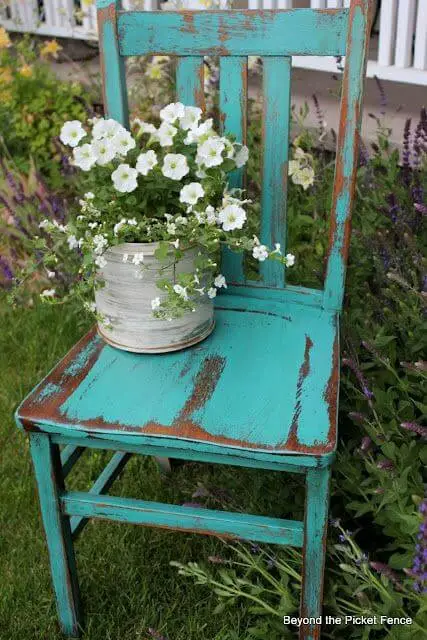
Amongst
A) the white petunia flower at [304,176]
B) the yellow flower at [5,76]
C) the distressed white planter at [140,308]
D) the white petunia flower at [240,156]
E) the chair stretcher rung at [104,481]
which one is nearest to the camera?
the distressed white planter at [140,308]

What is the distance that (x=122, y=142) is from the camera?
1455mm

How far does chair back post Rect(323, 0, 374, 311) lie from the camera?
1.50 meters

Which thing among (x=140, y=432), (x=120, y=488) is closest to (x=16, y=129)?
(x=120, y=488)

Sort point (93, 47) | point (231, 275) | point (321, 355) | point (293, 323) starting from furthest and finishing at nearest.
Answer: point (93, 47) < point (231, 275) < point (293, 323) < point (321, 355)

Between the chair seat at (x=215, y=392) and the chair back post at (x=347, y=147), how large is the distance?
0.11 metres

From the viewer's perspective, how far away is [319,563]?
4.72 ft

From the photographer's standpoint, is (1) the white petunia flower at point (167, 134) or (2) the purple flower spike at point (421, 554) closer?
(2) the purple flower spike at point (421, 554)

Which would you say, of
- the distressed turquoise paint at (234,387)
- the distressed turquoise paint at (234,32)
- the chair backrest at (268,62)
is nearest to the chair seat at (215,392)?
the distressed turquoise paint at (234,387)

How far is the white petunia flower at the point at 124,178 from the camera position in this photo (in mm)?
1425

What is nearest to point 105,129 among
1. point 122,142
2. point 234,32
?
point 122,142

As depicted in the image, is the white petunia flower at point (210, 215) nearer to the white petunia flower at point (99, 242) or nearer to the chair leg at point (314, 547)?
the white petunia flower at point (99, 242)

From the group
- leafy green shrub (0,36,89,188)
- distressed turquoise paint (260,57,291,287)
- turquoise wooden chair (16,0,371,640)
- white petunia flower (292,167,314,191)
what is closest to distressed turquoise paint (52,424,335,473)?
turquoise wooden chair (16,0,371,640)

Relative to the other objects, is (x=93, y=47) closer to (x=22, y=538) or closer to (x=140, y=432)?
(x=22, y=538)

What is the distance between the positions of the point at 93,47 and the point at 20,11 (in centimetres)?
55
